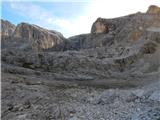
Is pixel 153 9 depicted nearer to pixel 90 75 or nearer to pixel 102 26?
pixel 102 26

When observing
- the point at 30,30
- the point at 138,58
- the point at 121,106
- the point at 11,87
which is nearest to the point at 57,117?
the point at 121,106

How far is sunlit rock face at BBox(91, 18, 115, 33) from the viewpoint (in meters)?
57.8

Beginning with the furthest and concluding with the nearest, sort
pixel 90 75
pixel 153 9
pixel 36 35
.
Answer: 1. pixel 36 35
2. pixel 153 9
3. pixel 90 75

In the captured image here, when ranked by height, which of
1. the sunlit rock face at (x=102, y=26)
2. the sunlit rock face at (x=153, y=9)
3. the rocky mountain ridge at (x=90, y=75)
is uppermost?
the sunlit rock face at (x=153, y=9)

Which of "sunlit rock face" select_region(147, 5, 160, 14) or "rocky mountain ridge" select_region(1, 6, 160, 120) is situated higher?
"sunlit rock face" select_region(147, 5, 160, 14)

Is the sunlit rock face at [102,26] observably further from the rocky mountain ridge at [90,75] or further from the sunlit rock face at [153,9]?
the sunlit rock face at [153,9]

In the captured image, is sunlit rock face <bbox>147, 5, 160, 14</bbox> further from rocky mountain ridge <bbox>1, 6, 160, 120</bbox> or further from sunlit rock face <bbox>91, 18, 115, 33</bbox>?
sunlit rock face <bbox>91, 18, 115, 33</bbox>

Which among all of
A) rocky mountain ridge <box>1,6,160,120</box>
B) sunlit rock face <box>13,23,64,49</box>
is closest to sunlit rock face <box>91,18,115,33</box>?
rocky mountain ridge <box>1,6,160,120</box>

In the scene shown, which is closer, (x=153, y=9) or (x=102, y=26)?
(x=153, y=9)

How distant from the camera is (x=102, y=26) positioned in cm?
5956

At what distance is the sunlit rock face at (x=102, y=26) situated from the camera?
57.8 m

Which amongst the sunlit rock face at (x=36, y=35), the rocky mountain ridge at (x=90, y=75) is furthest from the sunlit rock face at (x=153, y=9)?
the sunlit rock face at (x=36, y=35)

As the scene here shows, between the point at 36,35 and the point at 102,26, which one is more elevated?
the point at 36,35

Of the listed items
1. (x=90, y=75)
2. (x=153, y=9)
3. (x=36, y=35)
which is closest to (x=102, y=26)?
(x=153, y=9)
